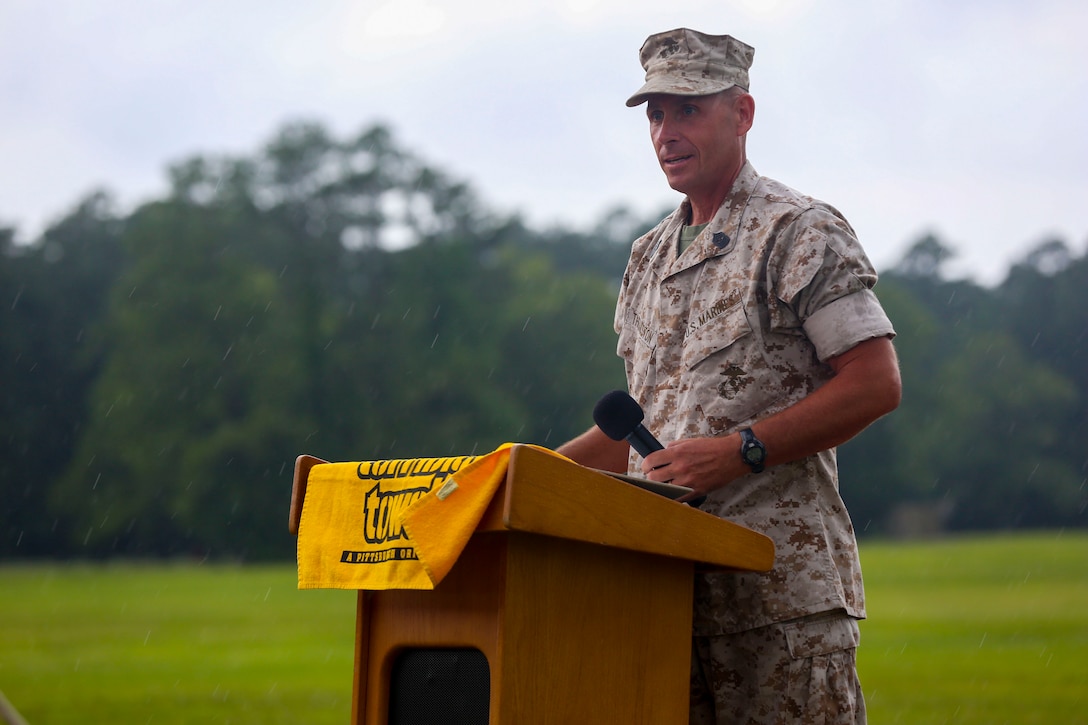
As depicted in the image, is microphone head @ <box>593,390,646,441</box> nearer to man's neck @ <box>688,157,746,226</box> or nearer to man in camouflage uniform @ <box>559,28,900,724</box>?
man in camouflage uniform @ <box>559,28,900,724</box>

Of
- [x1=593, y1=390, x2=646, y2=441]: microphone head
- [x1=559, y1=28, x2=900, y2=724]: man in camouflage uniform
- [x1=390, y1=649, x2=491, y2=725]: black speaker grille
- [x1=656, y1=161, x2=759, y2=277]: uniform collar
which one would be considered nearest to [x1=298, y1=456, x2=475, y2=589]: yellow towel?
[x1=390, y1=649, x2=491, y2=725]: black speaker grille

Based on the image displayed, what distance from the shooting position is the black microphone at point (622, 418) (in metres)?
2.26

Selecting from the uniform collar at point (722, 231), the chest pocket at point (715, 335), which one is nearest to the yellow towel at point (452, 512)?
the chest pocket at point (715, 335)

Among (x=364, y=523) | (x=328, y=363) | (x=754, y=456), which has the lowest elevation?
(x=364, y=523)

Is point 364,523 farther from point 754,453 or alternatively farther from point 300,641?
point 300,641

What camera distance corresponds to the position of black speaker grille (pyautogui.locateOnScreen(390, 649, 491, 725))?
197 centimetres

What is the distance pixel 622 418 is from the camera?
7.41 feet

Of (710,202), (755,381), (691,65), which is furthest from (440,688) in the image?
(691,65)

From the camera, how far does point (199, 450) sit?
40.6 metres

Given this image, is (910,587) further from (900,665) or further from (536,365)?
(536,365)

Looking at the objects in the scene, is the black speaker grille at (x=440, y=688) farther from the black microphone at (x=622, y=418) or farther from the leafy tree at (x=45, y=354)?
the leafy tree at (x=45, y=354)

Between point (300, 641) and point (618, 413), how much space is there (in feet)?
66.1

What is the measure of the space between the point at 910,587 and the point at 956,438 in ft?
61.2

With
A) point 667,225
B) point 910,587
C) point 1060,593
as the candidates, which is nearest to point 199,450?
point 910,587
